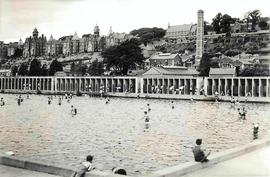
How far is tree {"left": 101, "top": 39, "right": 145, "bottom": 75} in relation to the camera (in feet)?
125

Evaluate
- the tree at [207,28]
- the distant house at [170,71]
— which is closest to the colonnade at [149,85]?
the distant house at [170,71]

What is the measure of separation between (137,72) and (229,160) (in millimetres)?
34560

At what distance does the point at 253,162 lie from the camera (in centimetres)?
516

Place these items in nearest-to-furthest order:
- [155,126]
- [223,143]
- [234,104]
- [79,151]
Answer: [79,151] → [223,143] → [155,126] → [234,104]

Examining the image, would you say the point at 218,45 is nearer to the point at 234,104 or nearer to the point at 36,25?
the point at 234,104

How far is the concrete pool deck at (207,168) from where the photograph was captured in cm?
438

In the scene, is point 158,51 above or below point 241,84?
above

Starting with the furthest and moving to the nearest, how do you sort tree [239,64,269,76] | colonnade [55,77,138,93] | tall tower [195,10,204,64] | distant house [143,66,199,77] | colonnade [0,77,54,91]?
tall tower [195,10,204,64], colonnade [55,77,138,93], distant house [143,66,199,77], colonnade [0,77,54,91], tree [239,64,269,76]

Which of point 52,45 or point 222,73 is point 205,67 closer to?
point 222,73

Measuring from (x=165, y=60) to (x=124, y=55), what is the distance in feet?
23.1

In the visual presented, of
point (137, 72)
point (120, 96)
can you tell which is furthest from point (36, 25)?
point (137, 72)

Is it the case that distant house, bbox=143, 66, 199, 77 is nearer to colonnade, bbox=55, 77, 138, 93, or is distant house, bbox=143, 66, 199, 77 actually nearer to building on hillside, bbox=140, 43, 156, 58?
colonnade, bbox=55, 77, 138, 93

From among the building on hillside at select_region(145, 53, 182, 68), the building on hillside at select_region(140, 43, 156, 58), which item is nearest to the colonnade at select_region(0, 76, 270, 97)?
the building on hillside at select_region(145, 53, 182, 68)

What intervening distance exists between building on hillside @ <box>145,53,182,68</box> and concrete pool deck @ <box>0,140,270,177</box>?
37.8 meters
